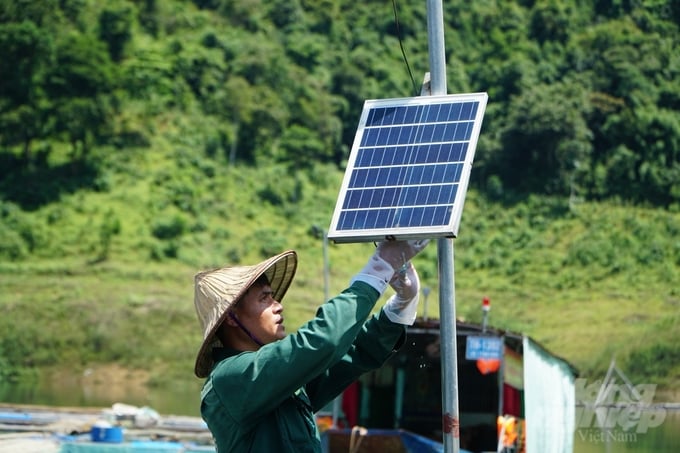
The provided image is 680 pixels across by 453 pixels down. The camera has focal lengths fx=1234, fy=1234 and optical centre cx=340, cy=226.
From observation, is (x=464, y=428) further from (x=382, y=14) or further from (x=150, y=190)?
(x=382, y=14)

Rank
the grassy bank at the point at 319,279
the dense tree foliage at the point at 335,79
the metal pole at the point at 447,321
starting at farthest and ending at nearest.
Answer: the dense tree foliage at the point at 335,79, the grassy bank at the point at 319,279, the metal pole at the point at 447,321

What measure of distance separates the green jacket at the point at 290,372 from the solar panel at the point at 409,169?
0.78 feet

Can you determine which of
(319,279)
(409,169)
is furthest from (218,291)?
(319,279)

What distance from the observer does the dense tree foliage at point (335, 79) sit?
192 feet

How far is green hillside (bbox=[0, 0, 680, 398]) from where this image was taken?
4478cm

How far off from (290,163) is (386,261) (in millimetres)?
55323

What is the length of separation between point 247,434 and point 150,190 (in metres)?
52.1

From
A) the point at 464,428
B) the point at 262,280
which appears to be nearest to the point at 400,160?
the point at 262,280

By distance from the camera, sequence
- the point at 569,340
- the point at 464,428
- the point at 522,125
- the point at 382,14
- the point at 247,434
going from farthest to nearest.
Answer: the point at 382,14, the point at 522,125, the point at 569,340, the point at 464,428, the point at 247,434

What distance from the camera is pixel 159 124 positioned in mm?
60500

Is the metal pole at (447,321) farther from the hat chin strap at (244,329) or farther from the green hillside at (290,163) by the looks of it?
the green hillside at (290,163)

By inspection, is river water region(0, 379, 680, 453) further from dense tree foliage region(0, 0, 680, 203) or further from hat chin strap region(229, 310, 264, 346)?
dense tree foliage region(0, 0, 680, 203)

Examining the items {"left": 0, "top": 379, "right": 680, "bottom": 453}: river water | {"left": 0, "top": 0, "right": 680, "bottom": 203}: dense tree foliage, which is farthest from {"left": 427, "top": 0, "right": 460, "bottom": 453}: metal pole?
{"left": 0, "top": 0, "right": 680, "bottom": 203}: dense tree foliage

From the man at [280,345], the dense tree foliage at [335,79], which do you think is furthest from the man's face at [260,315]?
the dense tree foliage at [335,79]
